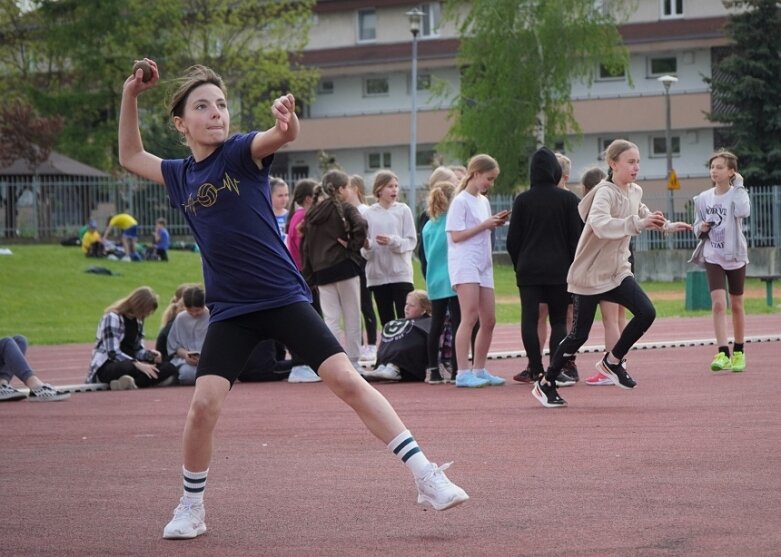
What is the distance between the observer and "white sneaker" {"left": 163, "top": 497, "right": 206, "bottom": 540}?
6.20 meters

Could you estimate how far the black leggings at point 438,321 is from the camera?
13781 millimetres

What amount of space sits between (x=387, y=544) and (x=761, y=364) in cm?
941

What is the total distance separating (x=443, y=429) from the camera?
9867 mm

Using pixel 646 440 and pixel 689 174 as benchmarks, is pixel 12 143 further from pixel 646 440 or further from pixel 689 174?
pixel 646 440

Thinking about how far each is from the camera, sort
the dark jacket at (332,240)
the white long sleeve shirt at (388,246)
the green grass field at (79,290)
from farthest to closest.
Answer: the green grass field at (79,290) → the white long sleeve shirt at (388,246) → the dark jacket at (332,240)

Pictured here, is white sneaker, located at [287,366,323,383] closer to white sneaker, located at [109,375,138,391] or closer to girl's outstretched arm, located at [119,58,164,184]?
white sneaker, located at [109,375,138,391]

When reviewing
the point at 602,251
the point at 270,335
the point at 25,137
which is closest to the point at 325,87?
the point at 25,137

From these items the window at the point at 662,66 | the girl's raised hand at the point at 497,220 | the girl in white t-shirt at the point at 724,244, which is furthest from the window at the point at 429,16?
the girl's raised hand at the point at 497,220

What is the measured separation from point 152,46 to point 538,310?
1960 inches

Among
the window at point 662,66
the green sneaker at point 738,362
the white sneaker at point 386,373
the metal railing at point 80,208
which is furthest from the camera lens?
the window at point 662,66

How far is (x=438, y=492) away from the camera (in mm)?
6133

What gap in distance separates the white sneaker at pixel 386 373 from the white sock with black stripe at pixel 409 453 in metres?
7.99

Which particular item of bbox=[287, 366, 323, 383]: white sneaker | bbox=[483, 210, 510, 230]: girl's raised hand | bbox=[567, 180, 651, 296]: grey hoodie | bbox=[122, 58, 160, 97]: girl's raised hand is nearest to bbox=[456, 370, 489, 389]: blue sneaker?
bbox=[483, 210, 510, 230]: girl's raised hand

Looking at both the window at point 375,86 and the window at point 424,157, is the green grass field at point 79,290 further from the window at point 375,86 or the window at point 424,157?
the window at point 375,86
